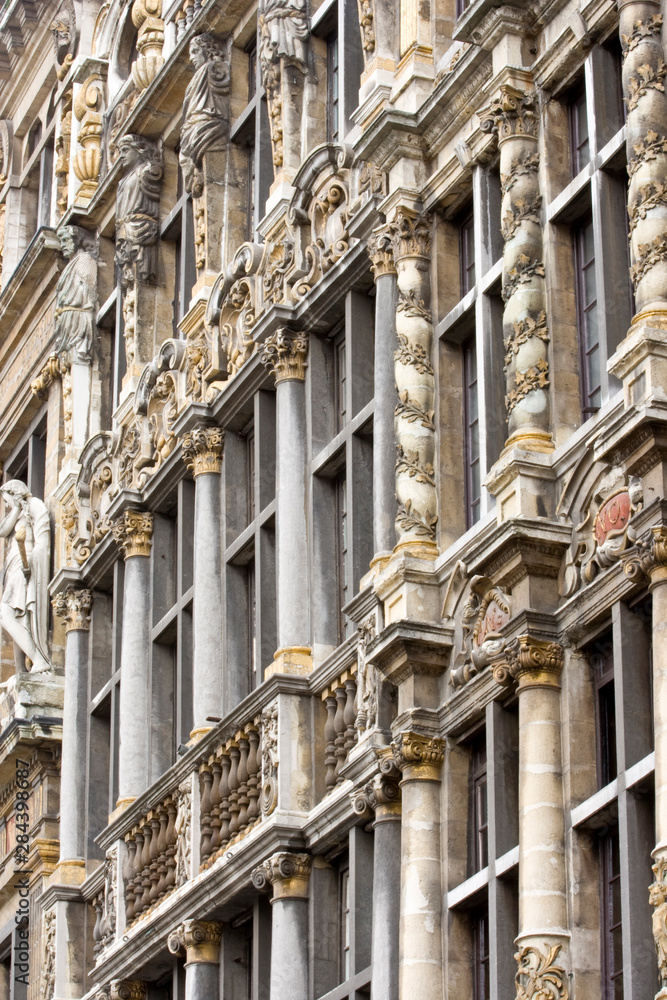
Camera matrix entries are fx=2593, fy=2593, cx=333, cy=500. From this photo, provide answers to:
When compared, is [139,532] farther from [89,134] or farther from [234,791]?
[89,134]

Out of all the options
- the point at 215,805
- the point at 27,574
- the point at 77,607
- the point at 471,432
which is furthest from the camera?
the point at 27,574

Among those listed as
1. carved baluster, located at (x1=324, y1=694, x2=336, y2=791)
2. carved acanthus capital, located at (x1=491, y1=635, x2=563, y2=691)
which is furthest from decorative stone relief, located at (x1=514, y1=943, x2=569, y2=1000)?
carved baluster, located at (x1=324, y1=694, x2=336, y2=791)

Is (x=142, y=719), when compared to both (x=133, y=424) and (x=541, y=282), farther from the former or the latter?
(x=541, y=282)

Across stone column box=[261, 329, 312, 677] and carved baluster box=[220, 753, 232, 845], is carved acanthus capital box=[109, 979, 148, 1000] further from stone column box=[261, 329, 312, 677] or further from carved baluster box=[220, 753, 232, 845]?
stone column box=[261, 329, 312, 677]

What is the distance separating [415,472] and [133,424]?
9.23 meters

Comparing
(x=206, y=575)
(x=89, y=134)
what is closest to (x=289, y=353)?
(x=206, y=575)

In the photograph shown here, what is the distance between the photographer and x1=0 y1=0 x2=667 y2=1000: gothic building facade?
1923cm

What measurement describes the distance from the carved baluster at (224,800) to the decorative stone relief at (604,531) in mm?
6732

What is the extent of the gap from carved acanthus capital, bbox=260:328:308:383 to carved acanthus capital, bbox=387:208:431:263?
2.55 meters

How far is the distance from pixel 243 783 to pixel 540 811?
6552 mm

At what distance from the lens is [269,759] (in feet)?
80.1

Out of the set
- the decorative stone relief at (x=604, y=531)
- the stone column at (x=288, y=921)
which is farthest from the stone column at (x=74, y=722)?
the decorative stone relief at (x=604, y=531)

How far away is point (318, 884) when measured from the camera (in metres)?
23.6

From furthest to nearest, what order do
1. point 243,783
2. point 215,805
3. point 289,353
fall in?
point 215,805, point 289,353, point 243,783
